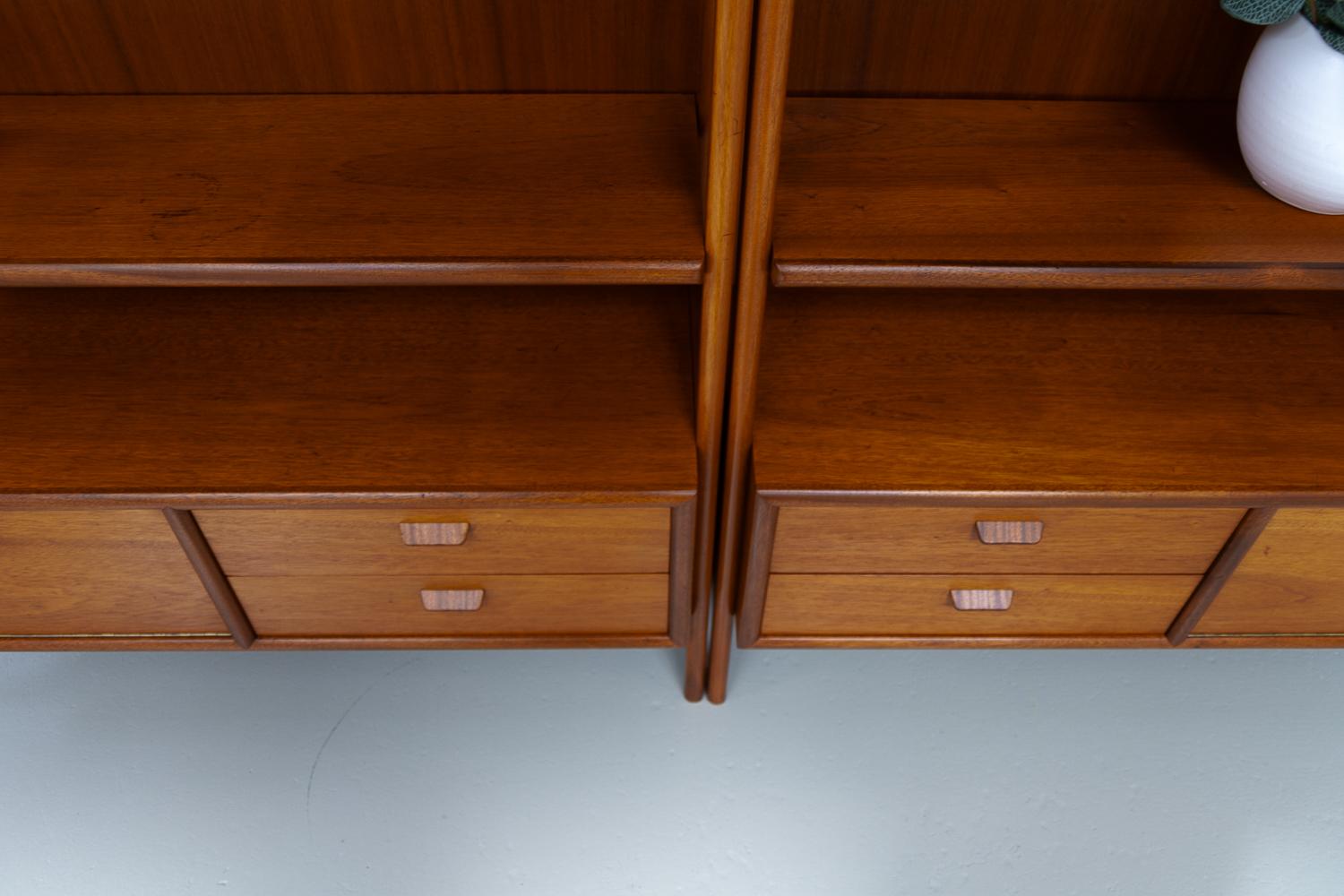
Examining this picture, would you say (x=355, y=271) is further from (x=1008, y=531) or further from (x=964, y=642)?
(x=964, y=642)

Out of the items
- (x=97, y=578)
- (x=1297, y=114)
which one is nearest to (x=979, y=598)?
(x=1297, y=114)

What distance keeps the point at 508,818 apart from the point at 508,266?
78 cm

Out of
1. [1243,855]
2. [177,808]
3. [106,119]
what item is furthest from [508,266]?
[1243,855]

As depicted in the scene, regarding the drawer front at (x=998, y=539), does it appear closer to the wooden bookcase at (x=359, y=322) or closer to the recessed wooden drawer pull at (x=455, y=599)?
the wooden bookcase at (x=359, y=322)

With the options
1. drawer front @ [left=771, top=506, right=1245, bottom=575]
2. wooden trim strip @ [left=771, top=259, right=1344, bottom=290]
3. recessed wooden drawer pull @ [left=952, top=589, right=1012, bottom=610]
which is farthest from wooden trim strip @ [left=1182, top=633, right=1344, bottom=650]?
wooden trim strip @ [left=771, top=259, right=1344, bottom=290]

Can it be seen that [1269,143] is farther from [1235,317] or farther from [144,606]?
[144,606]

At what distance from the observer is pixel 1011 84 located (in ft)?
3.71

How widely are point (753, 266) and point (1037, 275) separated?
260 millimetres

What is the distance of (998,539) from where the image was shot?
1122 millimetres

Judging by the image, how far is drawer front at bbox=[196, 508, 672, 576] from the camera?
111 centimetres

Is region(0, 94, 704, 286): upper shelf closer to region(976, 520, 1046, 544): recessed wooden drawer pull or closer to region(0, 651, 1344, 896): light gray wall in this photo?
region(976, 520, 1046, 544): recessed wooden drawer pull

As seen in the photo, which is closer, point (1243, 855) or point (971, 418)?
point (971, 418)

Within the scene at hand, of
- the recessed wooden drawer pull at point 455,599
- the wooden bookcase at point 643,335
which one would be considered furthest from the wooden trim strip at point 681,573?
the recessed wooden drawer pull at point 455,599

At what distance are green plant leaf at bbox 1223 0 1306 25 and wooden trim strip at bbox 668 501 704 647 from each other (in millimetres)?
684
